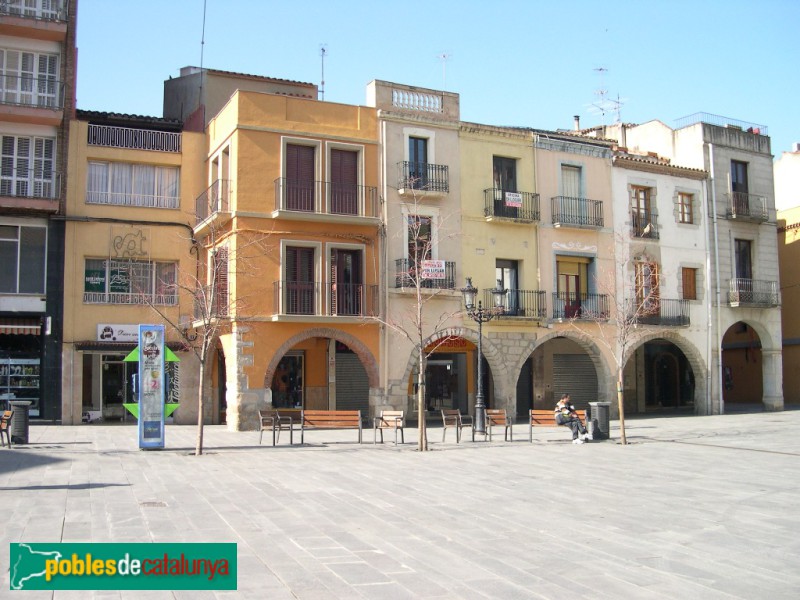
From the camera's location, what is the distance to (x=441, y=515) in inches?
394

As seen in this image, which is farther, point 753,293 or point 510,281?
point 753,293

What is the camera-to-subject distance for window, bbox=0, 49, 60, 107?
26359mm

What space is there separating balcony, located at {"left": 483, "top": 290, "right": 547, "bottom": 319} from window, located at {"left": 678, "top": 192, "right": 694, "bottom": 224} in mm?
7775

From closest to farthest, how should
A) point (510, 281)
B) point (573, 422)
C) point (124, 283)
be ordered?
1. point (573, 422)
2. point (124, 283)
3. point (510, 281)

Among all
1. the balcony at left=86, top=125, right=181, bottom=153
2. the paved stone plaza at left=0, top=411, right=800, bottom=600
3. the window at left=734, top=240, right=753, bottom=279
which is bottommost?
the paved stone plaza at left=0, top=411, right=800, bottom=600

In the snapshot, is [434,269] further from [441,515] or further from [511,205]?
[441,515]

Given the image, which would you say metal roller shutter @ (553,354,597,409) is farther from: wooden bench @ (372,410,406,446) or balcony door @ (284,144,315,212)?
wooden bench @ (372,410,406,446)

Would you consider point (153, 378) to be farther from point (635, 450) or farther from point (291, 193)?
point (635, 450)

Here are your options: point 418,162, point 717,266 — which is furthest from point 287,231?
point 717,266

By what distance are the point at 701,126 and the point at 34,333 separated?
27.1m

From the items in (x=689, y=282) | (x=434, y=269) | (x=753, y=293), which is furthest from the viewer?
(x=753, y=293)

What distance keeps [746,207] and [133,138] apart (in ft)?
81.7

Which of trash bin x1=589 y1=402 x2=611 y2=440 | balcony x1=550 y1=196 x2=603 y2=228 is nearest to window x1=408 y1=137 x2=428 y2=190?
balcony x1=550 y1=196 x2=603 y2=228

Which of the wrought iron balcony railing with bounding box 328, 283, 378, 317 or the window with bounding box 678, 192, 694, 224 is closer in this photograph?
the wrought iron balcony railing with bounding box 328, 283, 378, 317
